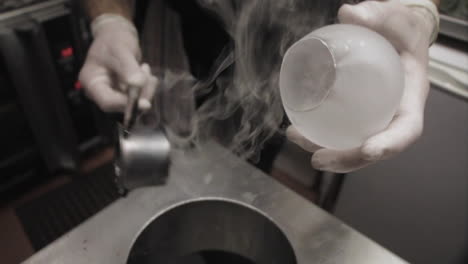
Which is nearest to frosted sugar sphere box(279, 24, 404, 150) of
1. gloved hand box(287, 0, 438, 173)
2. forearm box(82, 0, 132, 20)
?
gloved hand box(287, 0, 438, 173)

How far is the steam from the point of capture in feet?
2.60

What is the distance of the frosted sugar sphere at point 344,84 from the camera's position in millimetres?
453

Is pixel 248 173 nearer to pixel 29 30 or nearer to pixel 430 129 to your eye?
pixel 430 129

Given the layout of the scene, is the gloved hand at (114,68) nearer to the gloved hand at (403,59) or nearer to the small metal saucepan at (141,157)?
the small metal saucepan at (141,157)

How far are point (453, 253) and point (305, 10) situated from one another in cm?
90

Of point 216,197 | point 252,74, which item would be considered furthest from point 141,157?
point 252,74

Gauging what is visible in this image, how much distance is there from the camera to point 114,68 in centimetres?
70

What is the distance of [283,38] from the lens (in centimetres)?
80

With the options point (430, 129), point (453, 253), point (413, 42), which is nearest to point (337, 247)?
point (413, 42)

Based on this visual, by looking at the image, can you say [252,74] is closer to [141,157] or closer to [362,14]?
[362,14]

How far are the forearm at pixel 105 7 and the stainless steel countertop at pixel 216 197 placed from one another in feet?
1.20

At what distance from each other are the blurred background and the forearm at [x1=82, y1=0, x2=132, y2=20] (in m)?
0.37

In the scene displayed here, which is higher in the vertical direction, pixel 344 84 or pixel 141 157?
pixel 344 84

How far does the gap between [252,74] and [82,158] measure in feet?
3.45
